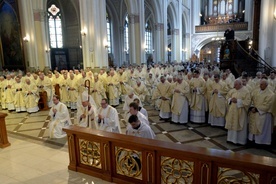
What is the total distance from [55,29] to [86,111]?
21.7 metres

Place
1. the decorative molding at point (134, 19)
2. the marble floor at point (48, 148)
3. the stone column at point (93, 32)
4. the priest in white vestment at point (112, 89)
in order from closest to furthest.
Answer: the marble floor at point (48, 148) < the priest in white vestment at point (112, 89) < the stone column at point (93, 32) < the decorative molding at point (134, 19)

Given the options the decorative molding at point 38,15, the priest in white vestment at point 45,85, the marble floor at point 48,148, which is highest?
the decorative molding at point 38,15

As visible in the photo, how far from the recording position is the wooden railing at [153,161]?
296 cm

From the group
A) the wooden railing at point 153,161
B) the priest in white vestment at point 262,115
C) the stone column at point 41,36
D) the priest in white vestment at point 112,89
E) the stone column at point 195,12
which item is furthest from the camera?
the stone column at point 195,12

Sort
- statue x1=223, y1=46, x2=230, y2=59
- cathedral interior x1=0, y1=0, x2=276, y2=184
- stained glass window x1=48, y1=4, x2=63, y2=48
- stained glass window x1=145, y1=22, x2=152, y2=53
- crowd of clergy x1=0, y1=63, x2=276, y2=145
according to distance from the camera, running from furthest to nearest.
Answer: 1. stained glass window x1=145, y1=22, x2=152, y2=53
2. stained glass window x1=48, y1=4, x2=63, y2=48
3. statue x1=223, y1=46, x2=230, y2=59
4. crowd of clergy x1=0, y1=63, x2=276, y2=145
5. cathedral interior x1=0, y1=0, x2=276, y2=184

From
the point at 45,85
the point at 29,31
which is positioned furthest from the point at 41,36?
the point at 45,85

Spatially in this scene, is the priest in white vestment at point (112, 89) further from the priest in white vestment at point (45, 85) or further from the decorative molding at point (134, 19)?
the decorative molding at point (134, 19)

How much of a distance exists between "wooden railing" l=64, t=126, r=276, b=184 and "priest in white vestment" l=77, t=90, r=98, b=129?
1753 mm

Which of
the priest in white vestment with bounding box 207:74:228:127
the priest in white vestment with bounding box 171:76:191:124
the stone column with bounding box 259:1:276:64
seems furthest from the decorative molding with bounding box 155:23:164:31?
the priest in white vestment with bounding box 207:74:228:127

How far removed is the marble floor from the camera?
4543 millimetres

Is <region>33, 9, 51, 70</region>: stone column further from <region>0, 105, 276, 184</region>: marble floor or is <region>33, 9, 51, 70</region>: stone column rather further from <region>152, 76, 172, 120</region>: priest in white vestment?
<region>152, 76, 172, 120</region>: priest in white vestment

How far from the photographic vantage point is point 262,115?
5.95 meters

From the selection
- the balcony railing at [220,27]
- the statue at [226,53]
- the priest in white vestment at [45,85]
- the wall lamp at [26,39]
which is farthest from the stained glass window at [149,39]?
the priest in white vestment at [45,85]

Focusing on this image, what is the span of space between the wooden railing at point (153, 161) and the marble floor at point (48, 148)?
361 mm
